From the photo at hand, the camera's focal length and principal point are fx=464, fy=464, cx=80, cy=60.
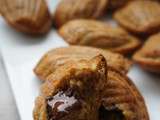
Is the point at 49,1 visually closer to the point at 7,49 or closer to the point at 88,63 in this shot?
the point at 7,49

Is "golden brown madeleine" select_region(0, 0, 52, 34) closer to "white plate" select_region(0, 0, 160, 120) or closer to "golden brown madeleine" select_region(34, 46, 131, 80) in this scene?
"white plate" select_region(0, 0, 160, 120)

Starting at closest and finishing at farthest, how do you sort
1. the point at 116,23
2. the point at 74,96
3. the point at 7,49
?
the point at 74,96 < the point at 7,49 < the point at 116,23

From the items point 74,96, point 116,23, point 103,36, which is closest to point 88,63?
point 74,96

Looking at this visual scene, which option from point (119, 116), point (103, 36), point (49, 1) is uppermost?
point (49, 1)

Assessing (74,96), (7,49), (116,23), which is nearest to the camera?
(74,96)

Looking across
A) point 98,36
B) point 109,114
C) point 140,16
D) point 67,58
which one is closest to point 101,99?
point 109,114

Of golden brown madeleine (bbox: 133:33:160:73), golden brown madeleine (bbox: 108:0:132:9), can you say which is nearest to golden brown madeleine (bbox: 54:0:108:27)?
golden brown madeleine (bbox: 108:0:132:9)
